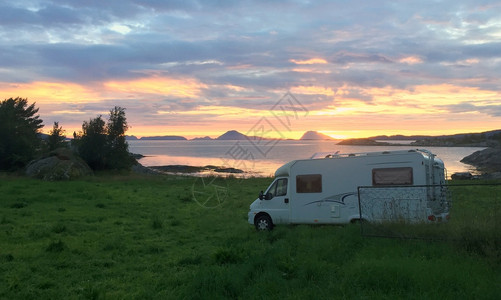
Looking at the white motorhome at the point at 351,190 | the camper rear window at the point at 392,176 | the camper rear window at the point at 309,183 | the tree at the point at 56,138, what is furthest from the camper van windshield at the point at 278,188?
the tree at the point at 56,138

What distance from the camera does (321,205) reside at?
13867 mm

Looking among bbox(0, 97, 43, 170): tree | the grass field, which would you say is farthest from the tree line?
the grass field

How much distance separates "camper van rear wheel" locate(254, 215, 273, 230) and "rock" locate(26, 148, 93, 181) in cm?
2653

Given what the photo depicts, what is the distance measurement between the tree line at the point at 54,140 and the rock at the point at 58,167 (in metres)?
6.31

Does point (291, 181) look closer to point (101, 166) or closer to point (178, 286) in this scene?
point (178, 286)

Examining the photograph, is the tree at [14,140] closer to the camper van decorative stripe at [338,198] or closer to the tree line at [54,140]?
the tree line at [54,140]

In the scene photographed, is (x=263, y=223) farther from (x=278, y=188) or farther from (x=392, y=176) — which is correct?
(x=392, y=176)

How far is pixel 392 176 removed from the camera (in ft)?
41.8

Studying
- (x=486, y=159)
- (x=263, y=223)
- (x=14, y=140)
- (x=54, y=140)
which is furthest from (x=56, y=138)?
(x=486, y=159)

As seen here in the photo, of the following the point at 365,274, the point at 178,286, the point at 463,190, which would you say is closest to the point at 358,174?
the point at 365,274

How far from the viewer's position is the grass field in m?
6.54

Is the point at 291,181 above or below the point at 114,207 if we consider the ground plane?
above

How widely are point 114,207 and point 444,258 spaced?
1734 centimetres

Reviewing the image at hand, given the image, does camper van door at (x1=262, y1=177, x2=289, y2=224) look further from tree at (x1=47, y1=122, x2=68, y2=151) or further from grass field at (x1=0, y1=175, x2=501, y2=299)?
tree at (x1=47, y1=122, x2=68, y2=151)
